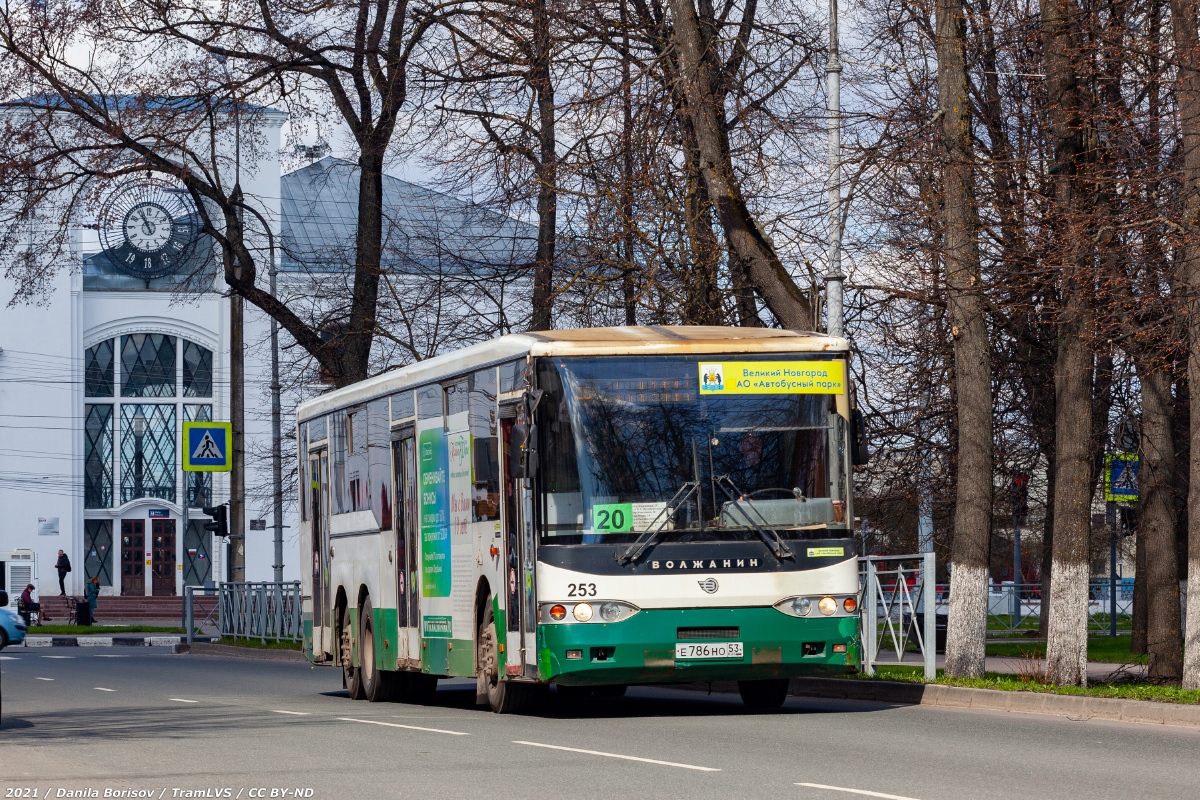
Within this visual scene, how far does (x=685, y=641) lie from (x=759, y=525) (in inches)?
43.7

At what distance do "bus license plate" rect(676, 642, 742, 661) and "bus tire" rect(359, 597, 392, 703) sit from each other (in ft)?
17.7

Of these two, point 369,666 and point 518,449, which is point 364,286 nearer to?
point 369,666

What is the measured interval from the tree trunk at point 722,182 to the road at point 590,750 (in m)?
4.83

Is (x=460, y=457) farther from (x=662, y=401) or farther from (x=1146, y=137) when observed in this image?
(x=1146, y=137)

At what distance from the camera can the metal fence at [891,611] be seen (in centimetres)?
1966

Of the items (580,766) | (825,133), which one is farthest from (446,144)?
(580,766)

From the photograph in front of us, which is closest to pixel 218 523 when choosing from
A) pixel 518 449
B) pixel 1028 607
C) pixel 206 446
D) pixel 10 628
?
pixel 206 446

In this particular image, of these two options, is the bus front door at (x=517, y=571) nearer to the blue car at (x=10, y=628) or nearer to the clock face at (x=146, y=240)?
the blue car at (x=10, y=628)

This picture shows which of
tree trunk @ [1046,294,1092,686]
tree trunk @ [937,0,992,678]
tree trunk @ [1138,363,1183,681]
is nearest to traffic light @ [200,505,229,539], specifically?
tree trunk @ [1138,363,1183,681]

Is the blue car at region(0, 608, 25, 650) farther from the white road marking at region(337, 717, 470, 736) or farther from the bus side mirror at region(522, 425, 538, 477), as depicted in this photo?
the bus side mirror at region(522, 425, 538, 477)

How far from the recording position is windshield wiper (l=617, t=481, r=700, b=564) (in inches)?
585

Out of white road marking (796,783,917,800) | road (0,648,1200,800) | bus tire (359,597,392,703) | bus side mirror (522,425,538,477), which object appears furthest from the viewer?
bus tire (359,597,392,703)

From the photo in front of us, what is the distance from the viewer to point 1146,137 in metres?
17.9

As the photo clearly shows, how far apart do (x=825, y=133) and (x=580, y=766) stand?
12.7 meters
